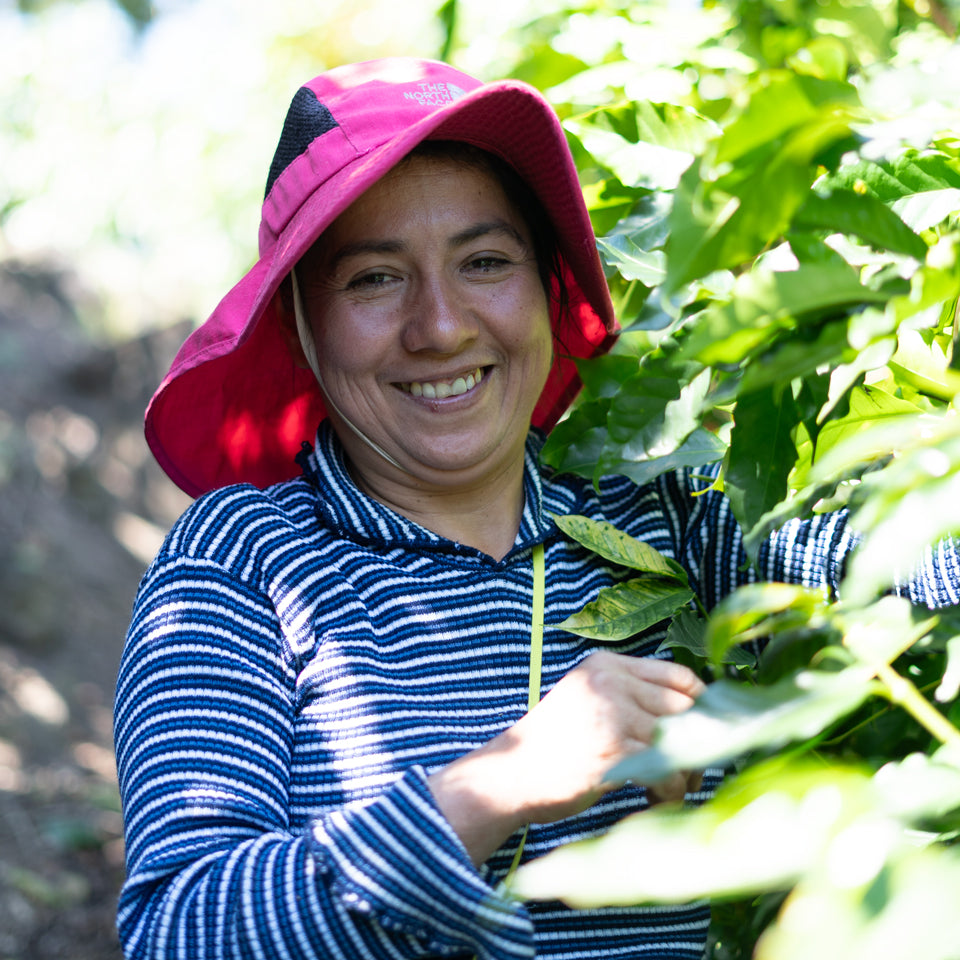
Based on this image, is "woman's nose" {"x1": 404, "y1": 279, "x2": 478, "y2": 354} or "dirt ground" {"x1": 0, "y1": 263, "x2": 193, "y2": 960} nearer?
"woman's nose" {"x1": 404, "y1": 279, "x2": 478, "y2": 354}

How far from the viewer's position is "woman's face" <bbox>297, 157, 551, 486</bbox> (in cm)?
132

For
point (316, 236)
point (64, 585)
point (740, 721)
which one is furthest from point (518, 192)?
point (64, 585)

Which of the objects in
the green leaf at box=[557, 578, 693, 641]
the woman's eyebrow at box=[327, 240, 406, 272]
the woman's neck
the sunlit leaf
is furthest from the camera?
the woman's neck

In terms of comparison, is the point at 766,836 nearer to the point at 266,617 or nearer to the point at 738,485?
the point at 738,485

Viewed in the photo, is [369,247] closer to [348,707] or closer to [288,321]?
[288,321]

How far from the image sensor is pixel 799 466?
41.9 inches

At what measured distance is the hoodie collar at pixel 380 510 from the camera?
132cm

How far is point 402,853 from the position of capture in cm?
92

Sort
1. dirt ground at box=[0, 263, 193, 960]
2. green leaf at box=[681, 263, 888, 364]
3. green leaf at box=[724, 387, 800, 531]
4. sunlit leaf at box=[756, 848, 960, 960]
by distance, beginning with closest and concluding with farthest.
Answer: sunlit leaf at box=[756, 848, 960, 960], green leaf at box=[681, 263, 888, 364], green leaf at box=[724, 387, 800, 531], dirt ground at box=[0, 263, 193, 960]

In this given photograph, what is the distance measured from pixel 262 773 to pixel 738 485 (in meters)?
0.56

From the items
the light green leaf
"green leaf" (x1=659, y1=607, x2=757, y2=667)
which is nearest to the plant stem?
"green leaf" (x1=659, y1=607, x2=757, y2=667)

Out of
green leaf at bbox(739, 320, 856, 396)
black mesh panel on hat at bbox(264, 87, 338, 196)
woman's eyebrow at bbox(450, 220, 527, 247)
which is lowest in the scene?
green leaf at bbox(739, 320, 856, 396)

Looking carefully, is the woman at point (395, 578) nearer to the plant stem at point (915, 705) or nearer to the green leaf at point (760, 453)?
the green leaf at point (760, 453)

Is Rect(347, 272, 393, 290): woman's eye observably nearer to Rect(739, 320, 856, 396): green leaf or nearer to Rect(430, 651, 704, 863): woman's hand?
Rect(430, 651, 704, 863): woman's hand
